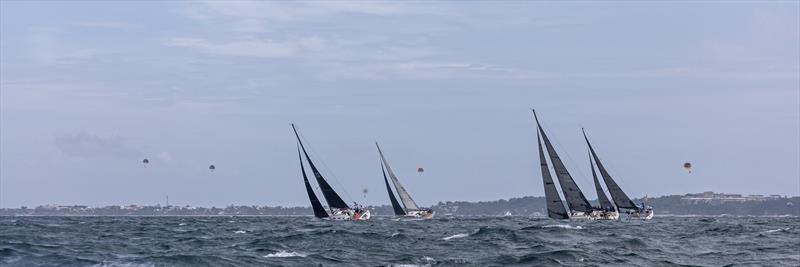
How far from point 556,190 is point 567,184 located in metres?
1.52

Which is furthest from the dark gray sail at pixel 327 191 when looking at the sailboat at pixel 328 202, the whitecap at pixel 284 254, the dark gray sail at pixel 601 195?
the whitecap at pixel 284 254

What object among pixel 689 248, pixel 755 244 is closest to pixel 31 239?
pixel 689 248

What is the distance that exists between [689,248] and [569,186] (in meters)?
55.2

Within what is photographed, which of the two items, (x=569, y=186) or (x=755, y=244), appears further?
(x=569, y=186)

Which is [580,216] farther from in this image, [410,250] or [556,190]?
[410,250]

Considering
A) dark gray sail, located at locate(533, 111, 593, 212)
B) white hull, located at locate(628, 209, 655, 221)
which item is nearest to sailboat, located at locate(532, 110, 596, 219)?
dark gray sail, located at locate(533, 111, 593, 212)

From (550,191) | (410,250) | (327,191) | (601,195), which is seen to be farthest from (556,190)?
(410,250)

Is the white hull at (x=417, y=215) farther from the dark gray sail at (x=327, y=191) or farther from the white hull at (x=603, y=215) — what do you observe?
the white hull at (x=603, y=215)

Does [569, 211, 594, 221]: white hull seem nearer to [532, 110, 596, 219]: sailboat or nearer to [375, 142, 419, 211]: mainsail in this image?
[532, 110, 596, 219]: sailboat

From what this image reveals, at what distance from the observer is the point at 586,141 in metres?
126

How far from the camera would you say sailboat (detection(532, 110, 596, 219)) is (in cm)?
11444

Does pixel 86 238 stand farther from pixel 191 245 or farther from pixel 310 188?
pixel 310 188

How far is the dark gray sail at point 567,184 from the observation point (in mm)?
114562

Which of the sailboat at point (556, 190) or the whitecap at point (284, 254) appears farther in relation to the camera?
the sailboat at point (556, 190)
